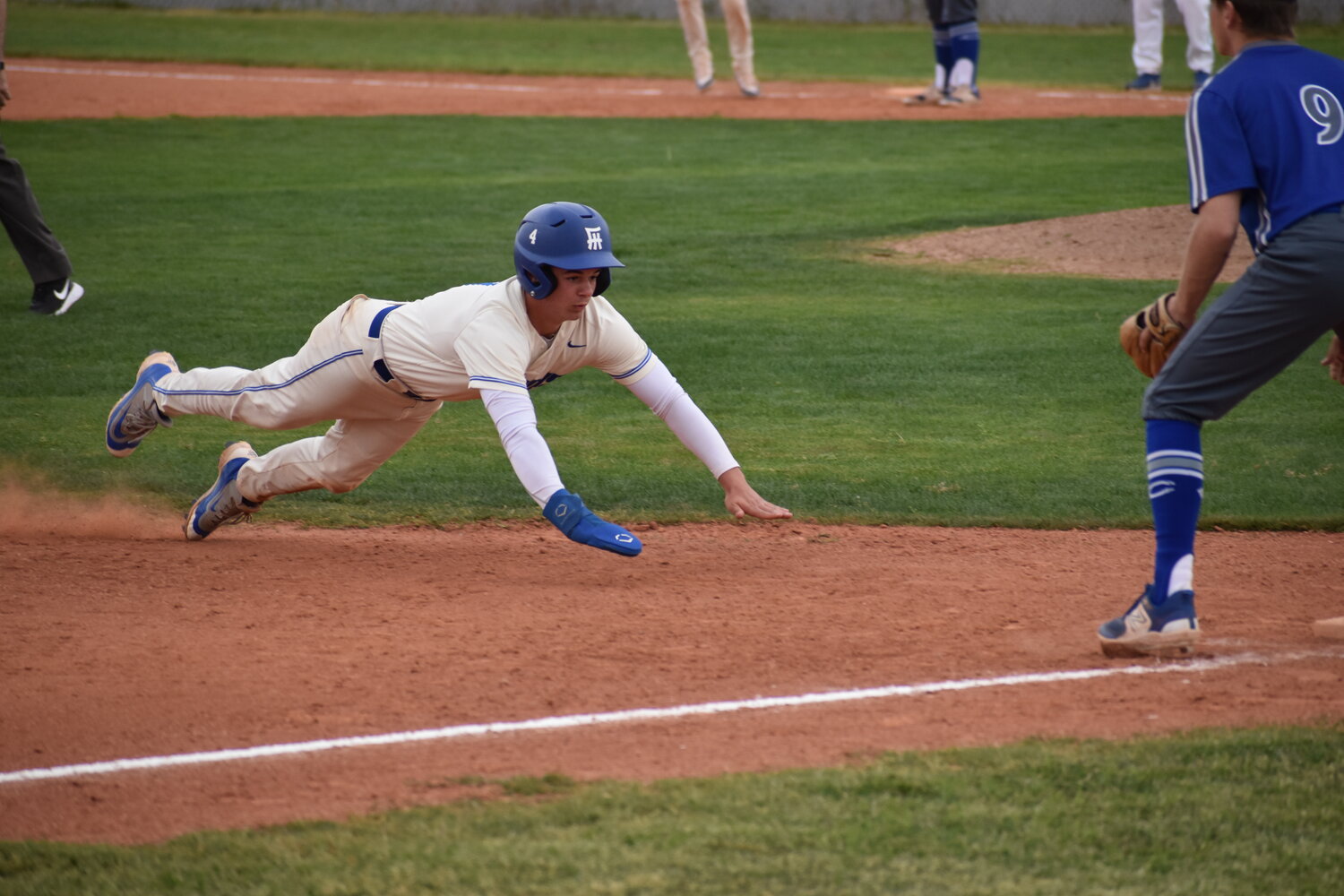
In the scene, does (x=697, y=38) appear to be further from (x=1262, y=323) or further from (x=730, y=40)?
(x=1262, y=323)

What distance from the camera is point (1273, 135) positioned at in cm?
431

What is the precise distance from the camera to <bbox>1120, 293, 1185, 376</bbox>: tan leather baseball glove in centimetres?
465

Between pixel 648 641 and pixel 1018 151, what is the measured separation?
14518 mm

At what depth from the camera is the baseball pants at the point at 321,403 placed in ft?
→ 19.1

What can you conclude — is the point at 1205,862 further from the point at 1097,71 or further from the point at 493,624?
the point at 1097,71

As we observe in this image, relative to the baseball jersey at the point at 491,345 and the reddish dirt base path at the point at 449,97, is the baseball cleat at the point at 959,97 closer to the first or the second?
the reddish dirt base path at the point at 449,97

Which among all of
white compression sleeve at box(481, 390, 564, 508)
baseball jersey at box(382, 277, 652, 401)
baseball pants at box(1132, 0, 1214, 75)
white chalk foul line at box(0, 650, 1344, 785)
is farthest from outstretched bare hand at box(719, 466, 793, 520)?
baseball pants at box(1132, 0, 1214, 75)

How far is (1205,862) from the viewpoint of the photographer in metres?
3.33

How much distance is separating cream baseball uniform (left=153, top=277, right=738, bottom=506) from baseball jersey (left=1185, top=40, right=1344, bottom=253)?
7.17 feet

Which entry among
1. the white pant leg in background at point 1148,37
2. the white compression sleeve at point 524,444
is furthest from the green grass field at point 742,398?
the white pant leg in background at point 1148,37

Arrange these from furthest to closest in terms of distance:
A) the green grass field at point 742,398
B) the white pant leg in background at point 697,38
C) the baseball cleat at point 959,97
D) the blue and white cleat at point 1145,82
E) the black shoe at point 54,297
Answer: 1. the blue and white cleat at point 1145,82
2. the baseball cleat at point 959,97
3. the white pant leg in background at point 697,38
4. the black shoe at point 54,297
5. the green grass field at point 742,398

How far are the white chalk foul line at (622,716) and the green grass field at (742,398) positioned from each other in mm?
508

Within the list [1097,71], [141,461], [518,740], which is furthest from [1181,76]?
[518,740]

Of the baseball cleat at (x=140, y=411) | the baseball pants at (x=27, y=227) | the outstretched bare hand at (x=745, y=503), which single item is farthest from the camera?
the baseball pants at (x=27, y=227)
